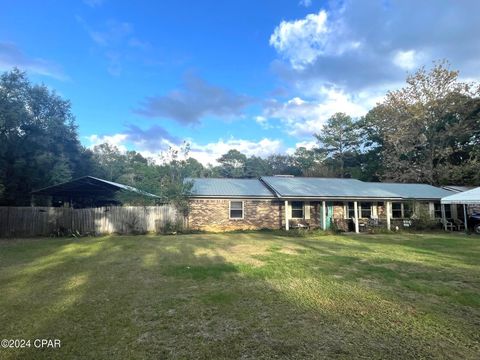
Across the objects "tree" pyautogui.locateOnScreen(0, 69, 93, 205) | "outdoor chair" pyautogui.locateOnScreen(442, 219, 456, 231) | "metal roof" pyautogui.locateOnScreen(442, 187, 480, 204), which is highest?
"tree" pyautogui.locateOnScreen(0, 69, 93, 205)

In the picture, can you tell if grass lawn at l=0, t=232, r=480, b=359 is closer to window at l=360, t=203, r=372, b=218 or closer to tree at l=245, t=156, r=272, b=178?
window at l=360, t=203, r=372, b=218

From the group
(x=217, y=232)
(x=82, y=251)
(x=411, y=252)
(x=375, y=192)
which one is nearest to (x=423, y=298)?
(x=411, y=252)

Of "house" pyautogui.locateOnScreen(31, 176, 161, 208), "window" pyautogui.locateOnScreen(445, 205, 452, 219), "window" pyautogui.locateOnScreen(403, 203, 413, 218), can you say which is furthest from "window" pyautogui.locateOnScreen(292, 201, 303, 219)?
"window" pyautogui.locateOnScreen(445, 205, 452, 219)

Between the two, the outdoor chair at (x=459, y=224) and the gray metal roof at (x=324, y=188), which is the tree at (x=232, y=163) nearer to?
the gray metal roof at (x=324, y=188)

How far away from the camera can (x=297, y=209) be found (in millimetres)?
20578

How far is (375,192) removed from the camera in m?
21.6

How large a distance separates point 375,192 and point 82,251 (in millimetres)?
18357

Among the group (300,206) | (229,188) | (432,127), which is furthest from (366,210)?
(432,127)

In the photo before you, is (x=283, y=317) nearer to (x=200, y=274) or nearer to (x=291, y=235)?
(x=200, y=274)

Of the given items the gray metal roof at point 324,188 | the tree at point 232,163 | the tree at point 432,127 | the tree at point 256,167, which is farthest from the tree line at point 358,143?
the tree at point 232,163

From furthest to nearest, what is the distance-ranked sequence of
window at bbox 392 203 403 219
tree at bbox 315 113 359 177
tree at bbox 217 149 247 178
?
tree at bbox 217 149 247 178 → tree at bbox 315 113 359 177 → window at bbox 392 203 403 219

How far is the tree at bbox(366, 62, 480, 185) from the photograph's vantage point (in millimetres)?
29166

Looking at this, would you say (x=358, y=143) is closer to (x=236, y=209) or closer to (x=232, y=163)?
(x=232, y=163)

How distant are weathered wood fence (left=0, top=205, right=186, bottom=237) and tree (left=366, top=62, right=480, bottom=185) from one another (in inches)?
960
